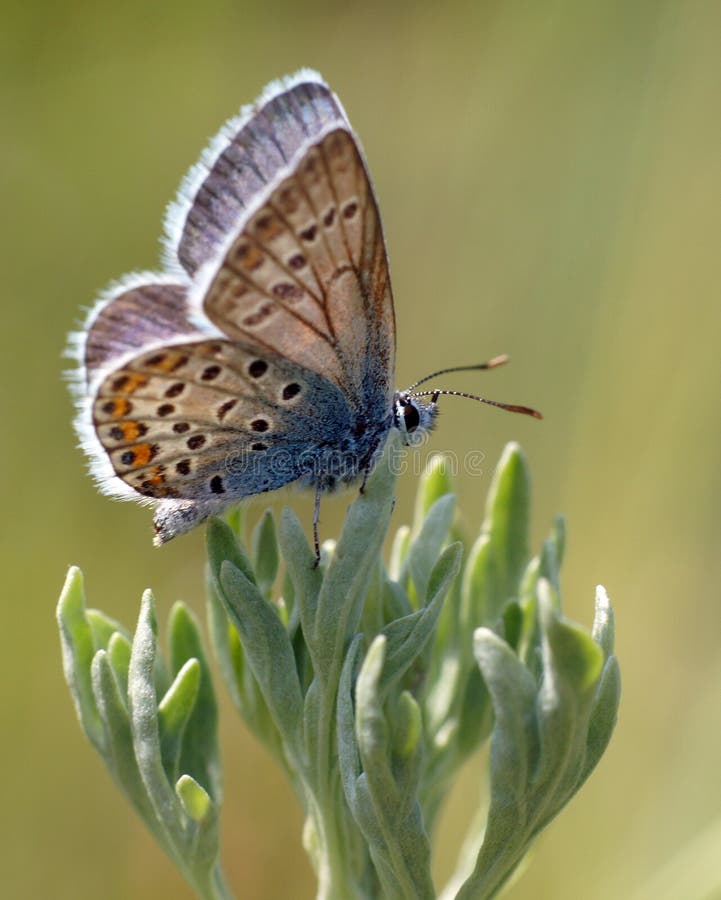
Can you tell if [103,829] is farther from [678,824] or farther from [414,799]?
[414,799]

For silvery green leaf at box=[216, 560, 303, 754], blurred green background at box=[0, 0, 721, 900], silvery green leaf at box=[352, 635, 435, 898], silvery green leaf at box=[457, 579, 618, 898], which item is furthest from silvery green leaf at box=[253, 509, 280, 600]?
blurred green background at box=[0, 0, 721, 900]

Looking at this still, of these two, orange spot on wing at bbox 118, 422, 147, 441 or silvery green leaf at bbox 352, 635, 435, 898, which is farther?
orange spot on wing at bbox 118, 422, 147, 441

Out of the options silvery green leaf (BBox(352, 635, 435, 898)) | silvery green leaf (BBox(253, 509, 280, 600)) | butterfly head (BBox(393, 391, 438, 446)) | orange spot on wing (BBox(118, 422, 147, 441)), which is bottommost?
silvery green leaf (BBox(352, 635, 435, 898))

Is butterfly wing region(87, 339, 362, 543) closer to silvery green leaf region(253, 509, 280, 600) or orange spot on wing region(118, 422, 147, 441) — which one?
orange spot on wing region(118, 422, 147, 441)

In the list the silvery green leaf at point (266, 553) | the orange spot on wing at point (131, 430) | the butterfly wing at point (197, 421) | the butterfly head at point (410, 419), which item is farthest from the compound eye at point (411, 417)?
the orange spot on wing at point (131, 430)

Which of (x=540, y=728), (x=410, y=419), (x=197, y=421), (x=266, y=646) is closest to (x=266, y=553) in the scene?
(x=266, y=646)

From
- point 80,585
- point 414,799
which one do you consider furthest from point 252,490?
point 414,799

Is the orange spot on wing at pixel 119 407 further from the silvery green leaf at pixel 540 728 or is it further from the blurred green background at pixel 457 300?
the blurred green background at pixel 457 300
